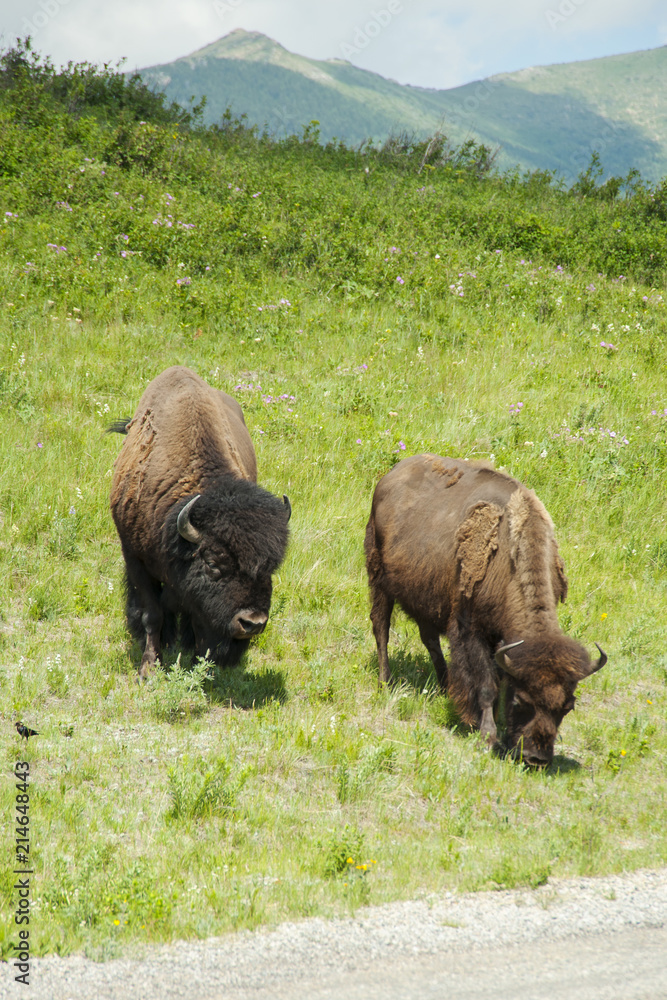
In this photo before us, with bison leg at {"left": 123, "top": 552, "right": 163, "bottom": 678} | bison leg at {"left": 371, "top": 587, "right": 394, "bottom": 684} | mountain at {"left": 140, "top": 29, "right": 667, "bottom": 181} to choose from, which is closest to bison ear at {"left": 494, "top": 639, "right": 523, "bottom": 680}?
bison leg at {"left": 371, "top": 587, "right": 394, "bottom": 684}

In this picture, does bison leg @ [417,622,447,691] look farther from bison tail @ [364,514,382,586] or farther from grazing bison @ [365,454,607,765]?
bison tail @ [364,514,382,586]

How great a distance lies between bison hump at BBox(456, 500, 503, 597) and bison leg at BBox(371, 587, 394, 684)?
3.82 feet

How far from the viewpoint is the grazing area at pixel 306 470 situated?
4.19 metres

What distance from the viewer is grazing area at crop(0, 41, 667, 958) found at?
4191 mm

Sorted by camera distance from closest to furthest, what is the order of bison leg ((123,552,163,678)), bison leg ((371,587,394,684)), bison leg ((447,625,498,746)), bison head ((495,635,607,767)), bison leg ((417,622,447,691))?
1. bison head ((495,635,607,767))
2. bison leg ((447,625,498,746))
3. bison leg ((123,552,163,678))
4. bison leg ((417,622,447,691))
5. bison leg ((371,587,394,684))

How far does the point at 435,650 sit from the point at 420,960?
11.7 ft

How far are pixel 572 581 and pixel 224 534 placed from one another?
4329 millimetres

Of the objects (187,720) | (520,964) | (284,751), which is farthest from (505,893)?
(187,720)

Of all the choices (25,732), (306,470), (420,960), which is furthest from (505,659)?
(306,470)

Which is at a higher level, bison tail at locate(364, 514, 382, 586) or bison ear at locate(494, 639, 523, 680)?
bison ear at locate(494, 639, 523, 680)

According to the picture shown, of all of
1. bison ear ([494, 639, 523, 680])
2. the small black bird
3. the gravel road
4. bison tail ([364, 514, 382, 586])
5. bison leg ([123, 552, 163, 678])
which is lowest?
the small black bird

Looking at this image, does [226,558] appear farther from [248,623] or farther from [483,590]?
[483,590]

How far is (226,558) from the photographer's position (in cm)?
564

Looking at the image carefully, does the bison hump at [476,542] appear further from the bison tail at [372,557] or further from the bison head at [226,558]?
the bison head at [226,558]
